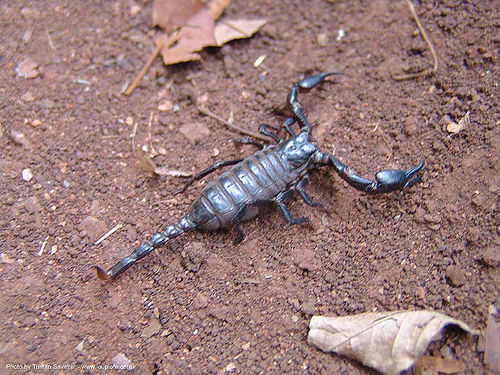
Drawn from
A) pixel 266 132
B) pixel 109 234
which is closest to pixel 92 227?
pixel 109 234

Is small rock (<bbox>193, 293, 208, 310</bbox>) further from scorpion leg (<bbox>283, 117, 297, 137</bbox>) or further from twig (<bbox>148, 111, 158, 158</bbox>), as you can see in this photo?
scorpion leg (<bbox>283, 117, 297, 137</bbox>)

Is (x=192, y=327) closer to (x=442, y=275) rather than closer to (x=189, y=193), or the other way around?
(x=189, y=193)

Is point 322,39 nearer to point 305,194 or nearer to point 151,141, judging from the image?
point 305,194

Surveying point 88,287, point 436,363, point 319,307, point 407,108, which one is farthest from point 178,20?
point 436,363

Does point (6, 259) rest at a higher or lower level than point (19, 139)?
lower

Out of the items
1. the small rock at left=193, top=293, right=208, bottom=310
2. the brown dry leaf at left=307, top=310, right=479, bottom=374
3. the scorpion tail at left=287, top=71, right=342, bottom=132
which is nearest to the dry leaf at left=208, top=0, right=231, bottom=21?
the scorpion tail at left=287, top=71, right=342, bottom=132
